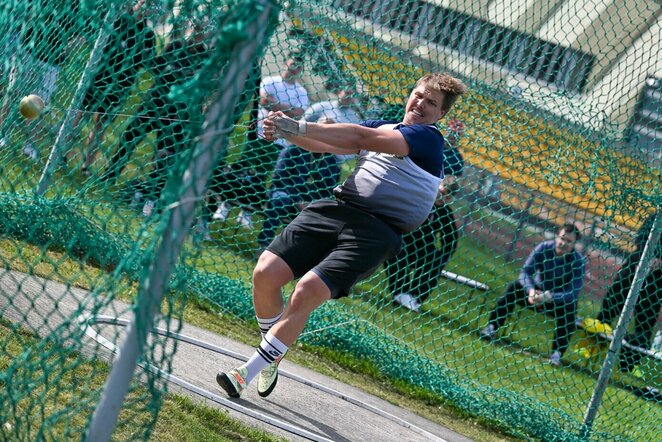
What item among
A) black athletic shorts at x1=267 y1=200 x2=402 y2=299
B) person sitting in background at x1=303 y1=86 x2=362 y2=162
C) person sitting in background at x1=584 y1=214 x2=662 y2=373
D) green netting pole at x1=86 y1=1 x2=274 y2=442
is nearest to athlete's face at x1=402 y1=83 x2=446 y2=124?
black athletic shorts at x1=267 y1=200 x2=402 y2=299

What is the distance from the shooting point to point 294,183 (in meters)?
8.60

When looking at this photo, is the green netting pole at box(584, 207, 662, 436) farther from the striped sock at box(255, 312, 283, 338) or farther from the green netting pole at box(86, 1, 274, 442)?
the green netting pole at box(86, 1, 274, 442)

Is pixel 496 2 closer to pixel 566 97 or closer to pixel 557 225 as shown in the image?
pixel 566 97

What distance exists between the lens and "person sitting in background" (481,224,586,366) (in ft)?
27.1

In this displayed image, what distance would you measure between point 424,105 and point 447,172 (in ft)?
9.77

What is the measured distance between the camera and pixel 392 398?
6762 millimetres

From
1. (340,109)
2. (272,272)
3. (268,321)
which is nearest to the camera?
(272,272)

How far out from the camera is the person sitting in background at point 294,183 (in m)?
8.59

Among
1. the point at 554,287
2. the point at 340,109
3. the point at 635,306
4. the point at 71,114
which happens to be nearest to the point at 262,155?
the point at 340,109

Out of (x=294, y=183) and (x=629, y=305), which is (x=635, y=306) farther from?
(x=294, y=183)

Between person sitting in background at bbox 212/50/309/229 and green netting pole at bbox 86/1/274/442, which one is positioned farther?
person sitting in background at bbox 212/50/309/229

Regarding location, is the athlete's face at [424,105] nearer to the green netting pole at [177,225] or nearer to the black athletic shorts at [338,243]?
the black athletic shorts at [338,243]

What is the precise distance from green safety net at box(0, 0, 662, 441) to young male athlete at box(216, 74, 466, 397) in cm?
88

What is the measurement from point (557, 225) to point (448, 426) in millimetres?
3279
